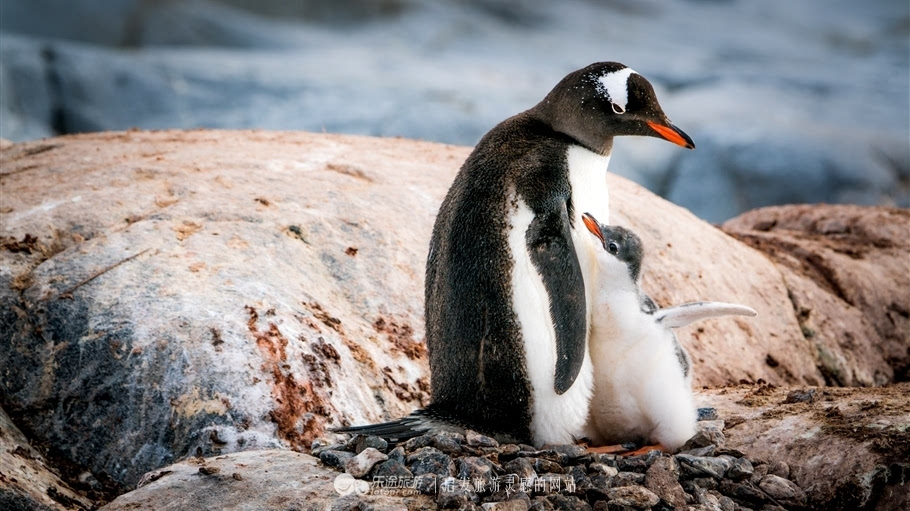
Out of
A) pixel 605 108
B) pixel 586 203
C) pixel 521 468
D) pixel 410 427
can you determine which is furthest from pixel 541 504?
pixel 605 108

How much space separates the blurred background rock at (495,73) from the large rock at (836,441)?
9440mm

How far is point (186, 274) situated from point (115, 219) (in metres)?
0.65

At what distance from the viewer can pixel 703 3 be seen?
1681cm

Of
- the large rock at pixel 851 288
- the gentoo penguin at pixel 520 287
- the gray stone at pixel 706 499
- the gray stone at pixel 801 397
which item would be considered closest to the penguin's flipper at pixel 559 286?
the gentoo penguin at pixel 520 287

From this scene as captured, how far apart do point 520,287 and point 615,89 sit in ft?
2.70

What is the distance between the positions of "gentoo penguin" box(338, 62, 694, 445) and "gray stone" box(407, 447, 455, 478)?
24 centimetres

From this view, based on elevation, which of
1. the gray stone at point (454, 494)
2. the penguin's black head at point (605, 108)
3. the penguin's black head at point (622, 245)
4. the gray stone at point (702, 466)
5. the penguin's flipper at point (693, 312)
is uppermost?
the penguin's black head at point (605, 108)

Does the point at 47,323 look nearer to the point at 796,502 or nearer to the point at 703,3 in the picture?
the point at 796,502

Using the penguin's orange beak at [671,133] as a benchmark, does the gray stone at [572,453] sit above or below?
below

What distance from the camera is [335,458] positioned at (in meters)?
2.84

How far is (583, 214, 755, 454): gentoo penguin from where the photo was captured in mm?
3314

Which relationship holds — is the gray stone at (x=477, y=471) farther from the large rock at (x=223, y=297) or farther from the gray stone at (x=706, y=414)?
the gray stone at (x=706, y=414)

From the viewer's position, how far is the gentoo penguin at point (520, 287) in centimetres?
313

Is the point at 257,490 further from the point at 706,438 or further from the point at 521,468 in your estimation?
the point at 706,438
